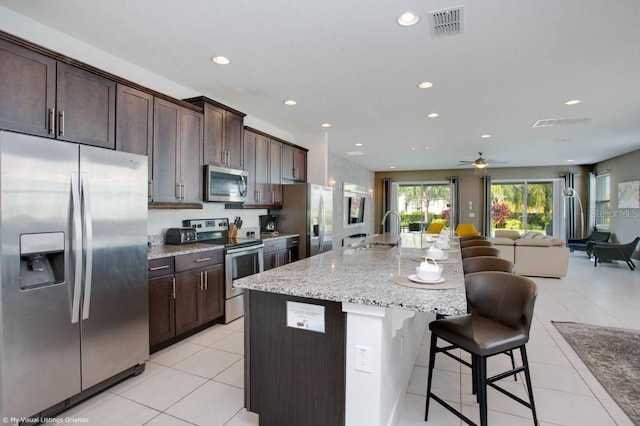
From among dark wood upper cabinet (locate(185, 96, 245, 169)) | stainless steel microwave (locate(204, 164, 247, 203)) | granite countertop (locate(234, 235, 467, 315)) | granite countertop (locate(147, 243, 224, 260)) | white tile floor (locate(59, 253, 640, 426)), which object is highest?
dark wood upper cabinet (locate(185, 96, 245, 169))

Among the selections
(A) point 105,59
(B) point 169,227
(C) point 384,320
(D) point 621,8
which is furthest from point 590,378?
(A) point 105,59

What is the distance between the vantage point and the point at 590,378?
2.56 m

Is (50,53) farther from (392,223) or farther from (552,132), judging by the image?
(392,223)

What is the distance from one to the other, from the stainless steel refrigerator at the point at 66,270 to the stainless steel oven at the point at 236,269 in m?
1.12

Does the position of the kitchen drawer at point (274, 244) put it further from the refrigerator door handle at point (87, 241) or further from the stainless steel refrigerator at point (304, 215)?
the refrigerator door handle at point (87, 241)

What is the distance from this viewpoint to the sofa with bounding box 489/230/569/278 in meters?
6.12

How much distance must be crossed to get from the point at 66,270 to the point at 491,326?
2670mm

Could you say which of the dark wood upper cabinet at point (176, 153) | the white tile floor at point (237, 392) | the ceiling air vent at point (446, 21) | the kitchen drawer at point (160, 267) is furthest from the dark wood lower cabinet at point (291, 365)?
the ceiling air vent at point (446, 21)

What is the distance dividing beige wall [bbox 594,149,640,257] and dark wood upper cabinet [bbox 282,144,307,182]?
7.62 m

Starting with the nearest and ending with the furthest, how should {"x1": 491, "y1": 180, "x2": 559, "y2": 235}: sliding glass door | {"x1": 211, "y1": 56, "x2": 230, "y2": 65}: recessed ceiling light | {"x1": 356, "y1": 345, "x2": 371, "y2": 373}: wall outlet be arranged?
{"x1": 356, "y1": 345, "x2": 371, "y2": 373}: wall outlet → {"x1": 211, "y1": 56, "x2": 230, "y2": 65}: recessed ceiling light → {"x1": 491, "y1": 180, "x2": 559, "y2": 235}: sliding glass door

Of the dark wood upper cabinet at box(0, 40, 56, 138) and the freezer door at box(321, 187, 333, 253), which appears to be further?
the freezer door at box(321, 187, 333, 253)

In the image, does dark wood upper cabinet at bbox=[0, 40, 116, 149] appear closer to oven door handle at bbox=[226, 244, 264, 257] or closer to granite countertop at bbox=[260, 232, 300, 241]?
oven door handle at bbox=[226, 244, 264, 257]

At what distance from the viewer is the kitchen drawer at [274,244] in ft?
14.8

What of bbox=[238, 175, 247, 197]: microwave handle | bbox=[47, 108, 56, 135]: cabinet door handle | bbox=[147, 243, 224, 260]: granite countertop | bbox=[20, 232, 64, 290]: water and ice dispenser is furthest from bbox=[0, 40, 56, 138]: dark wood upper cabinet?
bbox=[238, 175, 247, 197]: microwave handle
